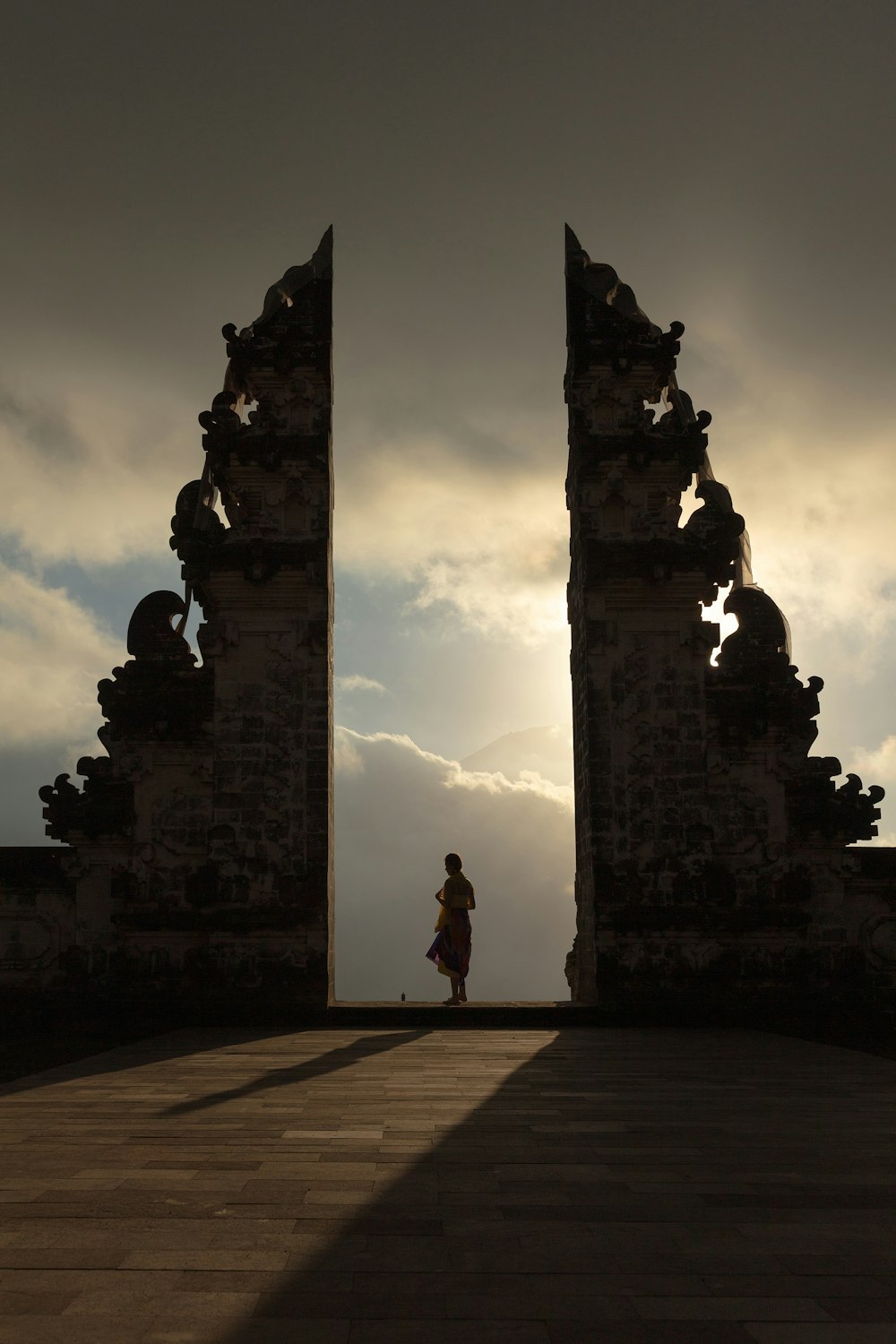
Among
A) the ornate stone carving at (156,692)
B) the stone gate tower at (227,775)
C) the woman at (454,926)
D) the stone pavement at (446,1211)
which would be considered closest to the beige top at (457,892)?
the woman at (454,926)

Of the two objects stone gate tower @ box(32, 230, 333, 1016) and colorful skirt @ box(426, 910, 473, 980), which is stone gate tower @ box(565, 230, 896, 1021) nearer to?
colorful skirt @ box(426, 910, 473, 980)

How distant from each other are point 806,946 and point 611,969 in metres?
2.08

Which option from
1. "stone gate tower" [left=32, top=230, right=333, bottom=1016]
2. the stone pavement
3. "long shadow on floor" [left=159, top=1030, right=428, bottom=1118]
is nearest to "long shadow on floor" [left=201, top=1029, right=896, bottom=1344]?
the stone pavement

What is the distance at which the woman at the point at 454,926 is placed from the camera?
11961 millimetres

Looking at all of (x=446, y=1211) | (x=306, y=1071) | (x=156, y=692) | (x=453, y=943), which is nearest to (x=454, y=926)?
(x=453, y=943)

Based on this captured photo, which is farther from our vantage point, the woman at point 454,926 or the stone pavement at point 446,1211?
the woman at point 454,926

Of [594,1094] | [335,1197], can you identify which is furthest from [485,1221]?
[594,1094]

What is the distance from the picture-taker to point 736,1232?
11.0ft

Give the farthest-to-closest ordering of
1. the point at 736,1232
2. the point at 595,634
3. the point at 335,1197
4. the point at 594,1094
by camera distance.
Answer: the point at 595,634 < the point at 594,1094 < the point at 335,1197 < the point at 736,1232

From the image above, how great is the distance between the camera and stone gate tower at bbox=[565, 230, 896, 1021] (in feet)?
38.4

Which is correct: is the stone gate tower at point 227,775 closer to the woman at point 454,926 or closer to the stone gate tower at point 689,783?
the woman at point 454,926

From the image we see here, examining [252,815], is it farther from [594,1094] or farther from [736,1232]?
[736,1232]

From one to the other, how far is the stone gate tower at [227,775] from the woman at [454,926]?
1186 mm

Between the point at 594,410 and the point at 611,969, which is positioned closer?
the point at 611,969
